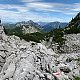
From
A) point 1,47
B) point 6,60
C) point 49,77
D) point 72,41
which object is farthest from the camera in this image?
point 72,41

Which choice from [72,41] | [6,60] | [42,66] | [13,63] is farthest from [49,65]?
[72,41]

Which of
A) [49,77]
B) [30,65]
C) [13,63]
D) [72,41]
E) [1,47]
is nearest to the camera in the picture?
[49,77]

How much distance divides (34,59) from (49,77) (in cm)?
652

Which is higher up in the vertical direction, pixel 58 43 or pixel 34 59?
pixel 34 59

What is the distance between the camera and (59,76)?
2614cm

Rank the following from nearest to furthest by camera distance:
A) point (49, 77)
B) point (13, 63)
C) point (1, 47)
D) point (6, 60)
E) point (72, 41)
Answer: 1. point (49, 77)
2. point (13, 63)
3. point (6, 60)
4. point (1, 47)
5. point (72, 41)

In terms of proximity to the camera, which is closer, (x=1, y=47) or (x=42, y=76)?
(x=42, y=76)

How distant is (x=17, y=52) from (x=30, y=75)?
33.5 feet

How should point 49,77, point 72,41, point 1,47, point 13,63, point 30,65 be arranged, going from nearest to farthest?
point 49,77, point 30,65, point 13,63, point 1,47, point 72,41

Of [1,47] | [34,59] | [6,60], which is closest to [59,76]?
[34,59]

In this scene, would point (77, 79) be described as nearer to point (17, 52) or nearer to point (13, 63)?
point (13, 63)

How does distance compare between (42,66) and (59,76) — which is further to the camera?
(42,66)

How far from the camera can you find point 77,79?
2645 cm

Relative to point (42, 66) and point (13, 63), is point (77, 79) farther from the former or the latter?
point (13, 63)
